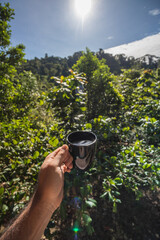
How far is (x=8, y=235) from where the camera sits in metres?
0.67

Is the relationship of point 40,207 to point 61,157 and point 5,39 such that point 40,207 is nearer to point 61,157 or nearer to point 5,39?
point 61,157

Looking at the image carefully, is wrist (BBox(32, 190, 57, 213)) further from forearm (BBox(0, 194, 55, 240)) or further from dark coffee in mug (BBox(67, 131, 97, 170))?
dark coffee in mug (BBox(67, 131, 97, 170))

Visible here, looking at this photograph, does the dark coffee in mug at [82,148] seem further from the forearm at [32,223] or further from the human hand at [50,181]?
the forearm at [32,223]

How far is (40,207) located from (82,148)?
0.49m

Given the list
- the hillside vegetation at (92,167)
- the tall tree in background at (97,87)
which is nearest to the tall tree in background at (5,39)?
the hillside vegetation at (92,167)

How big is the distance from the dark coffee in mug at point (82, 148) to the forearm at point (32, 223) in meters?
0.39

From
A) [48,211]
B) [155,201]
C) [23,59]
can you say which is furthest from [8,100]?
[155,201]

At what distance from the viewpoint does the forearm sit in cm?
67

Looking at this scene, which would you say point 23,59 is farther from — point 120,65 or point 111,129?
point 120,65

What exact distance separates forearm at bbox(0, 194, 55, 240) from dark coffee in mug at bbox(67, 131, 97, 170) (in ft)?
1.28

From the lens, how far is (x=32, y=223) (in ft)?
2.35

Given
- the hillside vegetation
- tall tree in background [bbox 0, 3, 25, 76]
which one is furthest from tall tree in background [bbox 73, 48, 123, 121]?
tall tree in background [bbox 0, 3, 25, 76]

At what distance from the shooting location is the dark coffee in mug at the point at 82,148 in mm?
917

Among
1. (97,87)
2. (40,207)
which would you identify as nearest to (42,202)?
(40,207)
